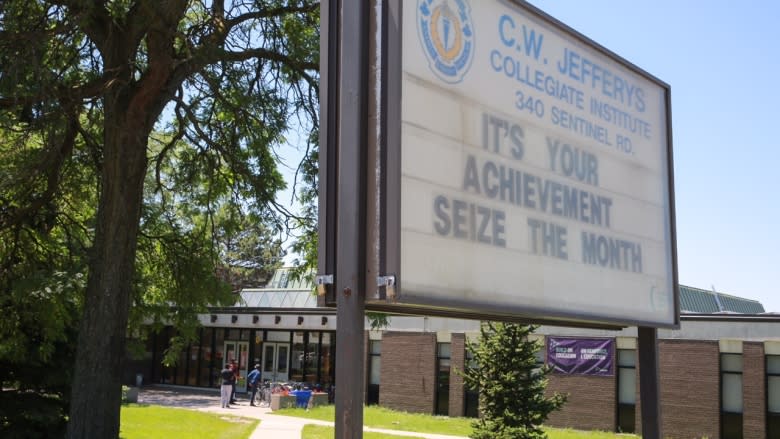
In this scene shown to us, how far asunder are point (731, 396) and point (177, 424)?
1629cm

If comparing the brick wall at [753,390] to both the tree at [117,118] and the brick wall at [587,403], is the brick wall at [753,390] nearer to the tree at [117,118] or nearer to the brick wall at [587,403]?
the brick wall at [587,403]

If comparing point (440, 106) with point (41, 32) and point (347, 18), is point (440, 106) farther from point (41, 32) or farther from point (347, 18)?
point (41, 32)

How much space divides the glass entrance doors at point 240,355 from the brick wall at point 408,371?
36.0 feet

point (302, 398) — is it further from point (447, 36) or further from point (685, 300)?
point (447, 36)

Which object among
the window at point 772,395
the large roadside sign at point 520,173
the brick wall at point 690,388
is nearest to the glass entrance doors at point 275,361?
the brick wall at point 690,388

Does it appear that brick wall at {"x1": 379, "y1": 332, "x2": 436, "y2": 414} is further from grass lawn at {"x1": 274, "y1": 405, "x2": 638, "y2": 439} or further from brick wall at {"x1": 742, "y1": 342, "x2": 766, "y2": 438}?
brick wall at {"x1": 742, "y1": 342, "x2": 766, "y2": 438}

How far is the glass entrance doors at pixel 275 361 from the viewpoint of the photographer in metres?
39.4

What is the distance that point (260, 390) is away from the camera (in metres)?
33.2

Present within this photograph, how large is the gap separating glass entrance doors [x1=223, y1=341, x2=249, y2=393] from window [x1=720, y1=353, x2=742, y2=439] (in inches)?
929

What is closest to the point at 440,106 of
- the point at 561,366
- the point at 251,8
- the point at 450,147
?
the point at 450,147

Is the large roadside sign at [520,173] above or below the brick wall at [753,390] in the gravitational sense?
above

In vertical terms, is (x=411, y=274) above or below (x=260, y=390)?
above

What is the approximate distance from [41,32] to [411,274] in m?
8.90

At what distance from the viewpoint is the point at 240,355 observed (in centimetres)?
4153
